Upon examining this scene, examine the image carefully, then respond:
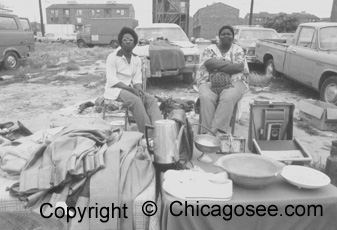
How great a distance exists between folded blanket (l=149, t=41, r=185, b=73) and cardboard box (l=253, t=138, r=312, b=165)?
4.30m

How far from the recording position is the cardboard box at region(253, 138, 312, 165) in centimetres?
284

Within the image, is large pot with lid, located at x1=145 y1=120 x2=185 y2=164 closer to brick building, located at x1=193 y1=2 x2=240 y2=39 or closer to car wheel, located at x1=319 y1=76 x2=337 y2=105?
car wheel, located at x1=319 y1=76 x2=337 y2=105

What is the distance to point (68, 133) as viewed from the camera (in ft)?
7.46

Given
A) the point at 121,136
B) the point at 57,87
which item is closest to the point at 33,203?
the point at 121,136

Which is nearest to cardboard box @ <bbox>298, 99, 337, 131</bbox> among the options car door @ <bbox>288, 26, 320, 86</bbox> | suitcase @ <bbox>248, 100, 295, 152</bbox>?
car door @ <bbox>288, 26, 320, 86</bbox>

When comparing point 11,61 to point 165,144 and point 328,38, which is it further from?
point 165,144

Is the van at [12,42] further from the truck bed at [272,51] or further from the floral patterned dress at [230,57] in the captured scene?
the floral patterned dress at [230,57]

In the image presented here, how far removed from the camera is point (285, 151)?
3.08 m

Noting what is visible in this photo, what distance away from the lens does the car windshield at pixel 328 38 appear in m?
6.14

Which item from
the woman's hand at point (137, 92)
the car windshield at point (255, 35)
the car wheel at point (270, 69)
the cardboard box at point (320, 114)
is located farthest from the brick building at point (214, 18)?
the woman's hand at point (137, 92)

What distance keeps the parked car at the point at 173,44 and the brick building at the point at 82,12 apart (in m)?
56.0

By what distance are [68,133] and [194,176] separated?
101cm

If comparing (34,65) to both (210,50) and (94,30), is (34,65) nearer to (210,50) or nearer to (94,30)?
(210,50)

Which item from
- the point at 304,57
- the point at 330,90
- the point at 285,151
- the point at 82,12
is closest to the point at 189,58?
the point at 304,57
